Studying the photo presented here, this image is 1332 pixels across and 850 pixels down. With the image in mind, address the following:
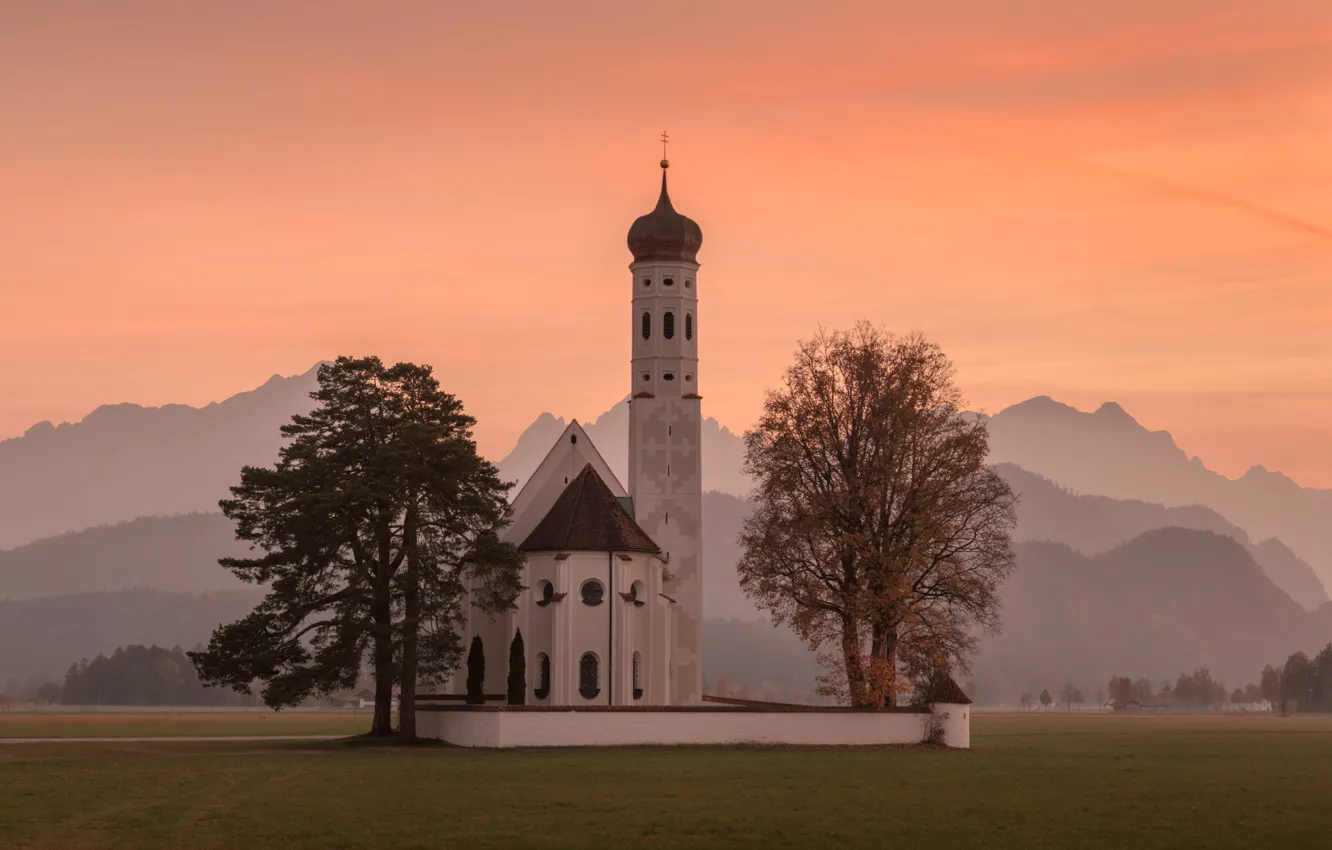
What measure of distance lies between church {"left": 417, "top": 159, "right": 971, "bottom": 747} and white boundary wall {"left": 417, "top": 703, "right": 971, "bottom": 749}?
44mm

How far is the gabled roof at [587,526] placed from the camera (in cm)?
7300

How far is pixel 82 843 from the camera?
3133 cm

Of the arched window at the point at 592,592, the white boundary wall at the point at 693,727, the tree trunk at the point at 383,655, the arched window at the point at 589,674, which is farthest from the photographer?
the arched window at the point at 592,592

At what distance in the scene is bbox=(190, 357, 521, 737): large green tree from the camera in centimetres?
6153

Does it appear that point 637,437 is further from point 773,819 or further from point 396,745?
point 773,819

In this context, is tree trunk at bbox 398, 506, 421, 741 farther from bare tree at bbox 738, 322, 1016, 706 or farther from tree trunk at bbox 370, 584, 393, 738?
bare tree at bbox 738, 322, 1016, 706

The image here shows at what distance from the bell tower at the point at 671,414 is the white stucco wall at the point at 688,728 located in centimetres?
1882

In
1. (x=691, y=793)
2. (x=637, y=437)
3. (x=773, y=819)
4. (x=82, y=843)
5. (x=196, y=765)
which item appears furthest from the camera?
(x=637, y=437)

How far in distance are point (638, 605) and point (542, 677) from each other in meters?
5.08

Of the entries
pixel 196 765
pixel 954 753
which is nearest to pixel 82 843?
pixel 196 765

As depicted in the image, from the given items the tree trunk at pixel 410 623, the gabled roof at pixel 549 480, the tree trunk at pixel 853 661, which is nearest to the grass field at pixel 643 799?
the tree trunk at pixel 853 661

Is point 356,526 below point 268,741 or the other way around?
the other way around

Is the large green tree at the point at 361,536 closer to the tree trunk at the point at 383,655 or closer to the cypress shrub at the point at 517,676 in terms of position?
the tree trunk at the point at 383,655

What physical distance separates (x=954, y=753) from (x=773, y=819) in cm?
2448
